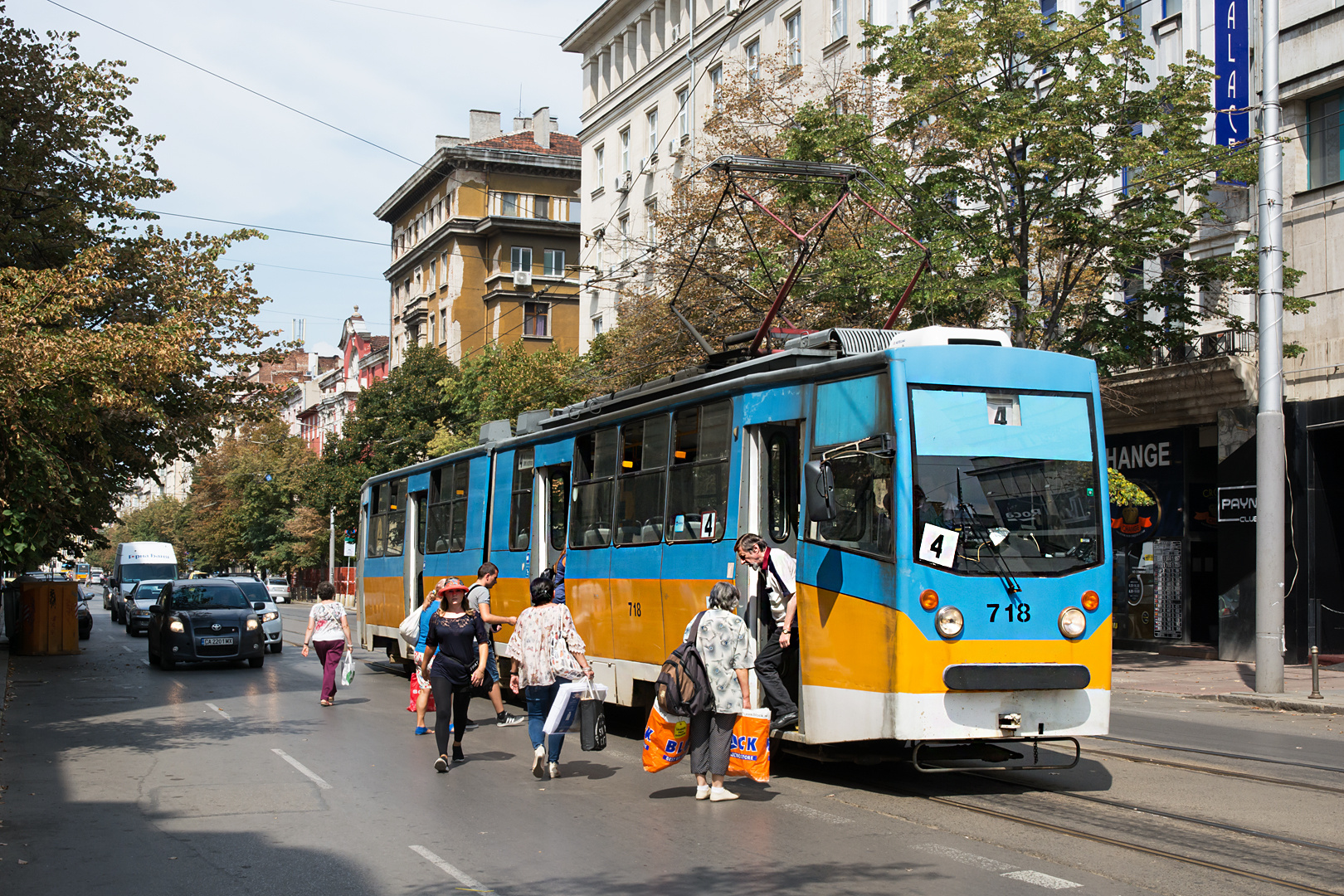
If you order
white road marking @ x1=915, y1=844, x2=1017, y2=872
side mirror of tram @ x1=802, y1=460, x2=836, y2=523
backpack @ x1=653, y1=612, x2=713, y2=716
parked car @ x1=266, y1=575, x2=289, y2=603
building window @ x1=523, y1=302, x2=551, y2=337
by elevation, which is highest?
building window @ x1=523, y1=302, x2=551, y2=337

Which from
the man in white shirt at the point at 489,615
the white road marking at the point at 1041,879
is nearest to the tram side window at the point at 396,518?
the man in white shirt at the point at 489,615

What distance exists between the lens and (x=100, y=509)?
24609 mm

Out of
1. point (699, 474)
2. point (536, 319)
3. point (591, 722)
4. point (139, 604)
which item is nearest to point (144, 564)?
point (139, 604)

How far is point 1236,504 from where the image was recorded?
2417 centimetres

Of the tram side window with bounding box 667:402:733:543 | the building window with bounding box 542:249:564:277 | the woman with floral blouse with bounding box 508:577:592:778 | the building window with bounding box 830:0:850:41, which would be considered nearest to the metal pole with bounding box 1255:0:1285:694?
the tram side window with bounding box 667:402:733:543

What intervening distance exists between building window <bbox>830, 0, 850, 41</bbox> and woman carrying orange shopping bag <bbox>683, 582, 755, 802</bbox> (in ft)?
101

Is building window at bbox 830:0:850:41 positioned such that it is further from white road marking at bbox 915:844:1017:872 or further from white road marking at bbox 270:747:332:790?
white road marking at bbox 915:844:1017:872

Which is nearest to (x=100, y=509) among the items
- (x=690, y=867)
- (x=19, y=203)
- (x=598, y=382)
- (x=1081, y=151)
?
(x=19, y=203)

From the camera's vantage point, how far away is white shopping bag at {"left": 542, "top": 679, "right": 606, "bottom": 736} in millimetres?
10703

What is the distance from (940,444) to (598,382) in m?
25.6

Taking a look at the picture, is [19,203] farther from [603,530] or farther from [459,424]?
[459,424]

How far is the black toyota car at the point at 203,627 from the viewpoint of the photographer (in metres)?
23.5

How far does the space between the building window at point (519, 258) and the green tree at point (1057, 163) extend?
164 feet

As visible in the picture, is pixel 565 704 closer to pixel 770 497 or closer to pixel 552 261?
pixel 770 497
